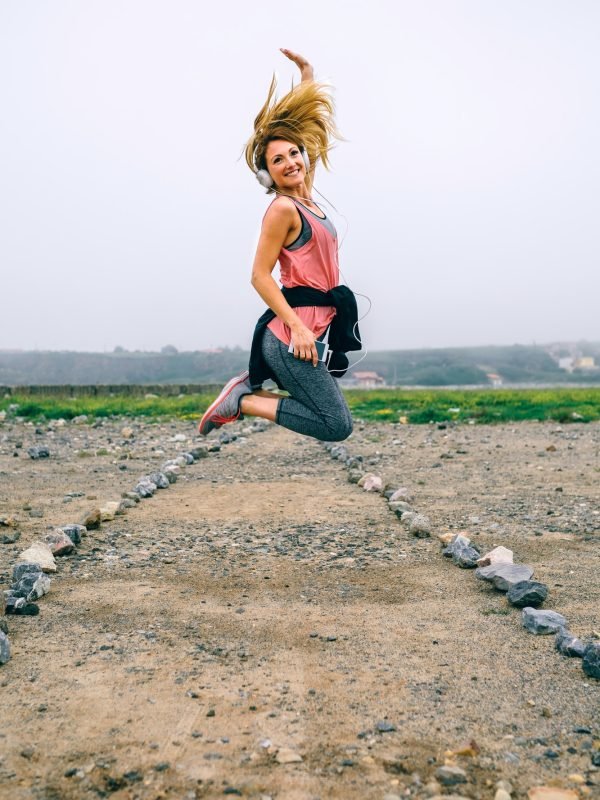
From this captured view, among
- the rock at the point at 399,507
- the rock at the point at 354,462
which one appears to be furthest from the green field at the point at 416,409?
the rock at the point at 399,507

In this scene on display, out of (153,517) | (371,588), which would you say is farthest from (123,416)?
(371,588)

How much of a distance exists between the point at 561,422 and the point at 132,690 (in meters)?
14.4

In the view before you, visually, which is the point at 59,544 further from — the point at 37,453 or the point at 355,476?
the point at 37,453

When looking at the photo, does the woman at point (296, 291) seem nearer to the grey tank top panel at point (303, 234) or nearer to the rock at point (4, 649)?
the grey tank top panel at point (303, 234)

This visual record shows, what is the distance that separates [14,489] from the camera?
862 centimetres

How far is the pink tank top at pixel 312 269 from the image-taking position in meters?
4.71

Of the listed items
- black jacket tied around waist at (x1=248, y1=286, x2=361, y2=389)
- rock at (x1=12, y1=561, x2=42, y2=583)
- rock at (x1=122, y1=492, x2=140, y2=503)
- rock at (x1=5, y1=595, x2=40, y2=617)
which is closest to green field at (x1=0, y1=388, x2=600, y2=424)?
rock at (x1=122, y1=492, x2=140, y2=503)

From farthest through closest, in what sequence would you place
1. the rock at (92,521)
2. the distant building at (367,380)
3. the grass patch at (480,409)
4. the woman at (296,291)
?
the distant building at (367,380)
the grass patch at (480,409)
the rock at (92,521)
the woman at (296,291)

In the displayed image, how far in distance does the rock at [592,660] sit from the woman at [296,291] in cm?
189

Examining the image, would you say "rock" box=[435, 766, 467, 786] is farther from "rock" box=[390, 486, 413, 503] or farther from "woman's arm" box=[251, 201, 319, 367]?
"rock" box=[390, 486, 413, 503]

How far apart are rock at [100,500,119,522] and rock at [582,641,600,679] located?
4.40m

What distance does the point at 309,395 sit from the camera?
15.6 ft

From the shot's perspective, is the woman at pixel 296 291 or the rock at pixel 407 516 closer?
the woman at pixel 296 291

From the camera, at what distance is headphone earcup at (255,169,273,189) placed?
Result: 16.0 feet
